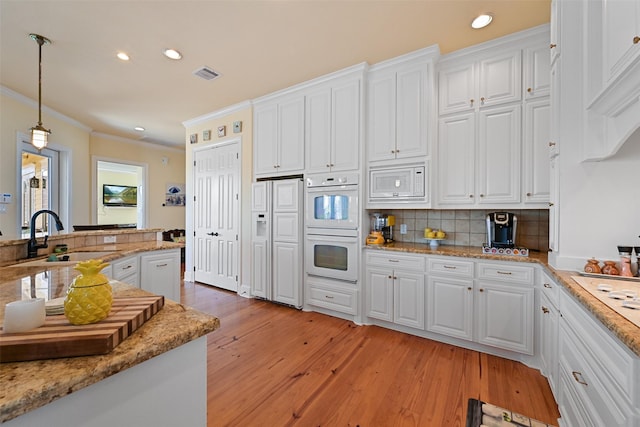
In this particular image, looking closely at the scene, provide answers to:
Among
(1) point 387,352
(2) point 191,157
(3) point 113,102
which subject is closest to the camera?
(1) point 387,352

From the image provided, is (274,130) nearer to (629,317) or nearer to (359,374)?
(359,374)

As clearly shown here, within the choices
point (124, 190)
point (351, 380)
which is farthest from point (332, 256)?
point (124, 190)

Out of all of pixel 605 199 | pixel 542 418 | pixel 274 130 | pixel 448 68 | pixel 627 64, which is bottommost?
pixel 542 418

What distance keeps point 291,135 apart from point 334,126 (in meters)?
0.63

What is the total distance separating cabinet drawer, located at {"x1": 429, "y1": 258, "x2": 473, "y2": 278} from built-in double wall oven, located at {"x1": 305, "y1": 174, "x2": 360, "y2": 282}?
2.58ft

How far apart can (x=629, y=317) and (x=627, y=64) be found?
→ 1.07 meters

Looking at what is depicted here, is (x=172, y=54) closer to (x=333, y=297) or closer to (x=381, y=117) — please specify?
(x=381, y=117)

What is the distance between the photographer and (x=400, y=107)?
2893 millimetres

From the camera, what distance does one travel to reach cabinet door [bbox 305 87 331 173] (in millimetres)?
3281

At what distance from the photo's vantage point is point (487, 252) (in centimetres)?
251

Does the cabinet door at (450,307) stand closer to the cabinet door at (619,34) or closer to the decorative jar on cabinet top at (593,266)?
the decorative jar on cabinet top at (593,266)

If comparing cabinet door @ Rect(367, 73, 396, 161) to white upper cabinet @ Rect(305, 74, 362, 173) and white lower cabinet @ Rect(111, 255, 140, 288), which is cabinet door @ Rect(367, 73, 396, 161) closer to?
white upper cabinet @ Rect(305, 74, 362, 173)

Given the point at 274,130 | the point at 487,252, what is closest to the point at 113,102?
the point at 274,130

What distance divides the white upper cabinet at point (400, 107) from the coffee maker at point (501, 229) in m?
0.88
